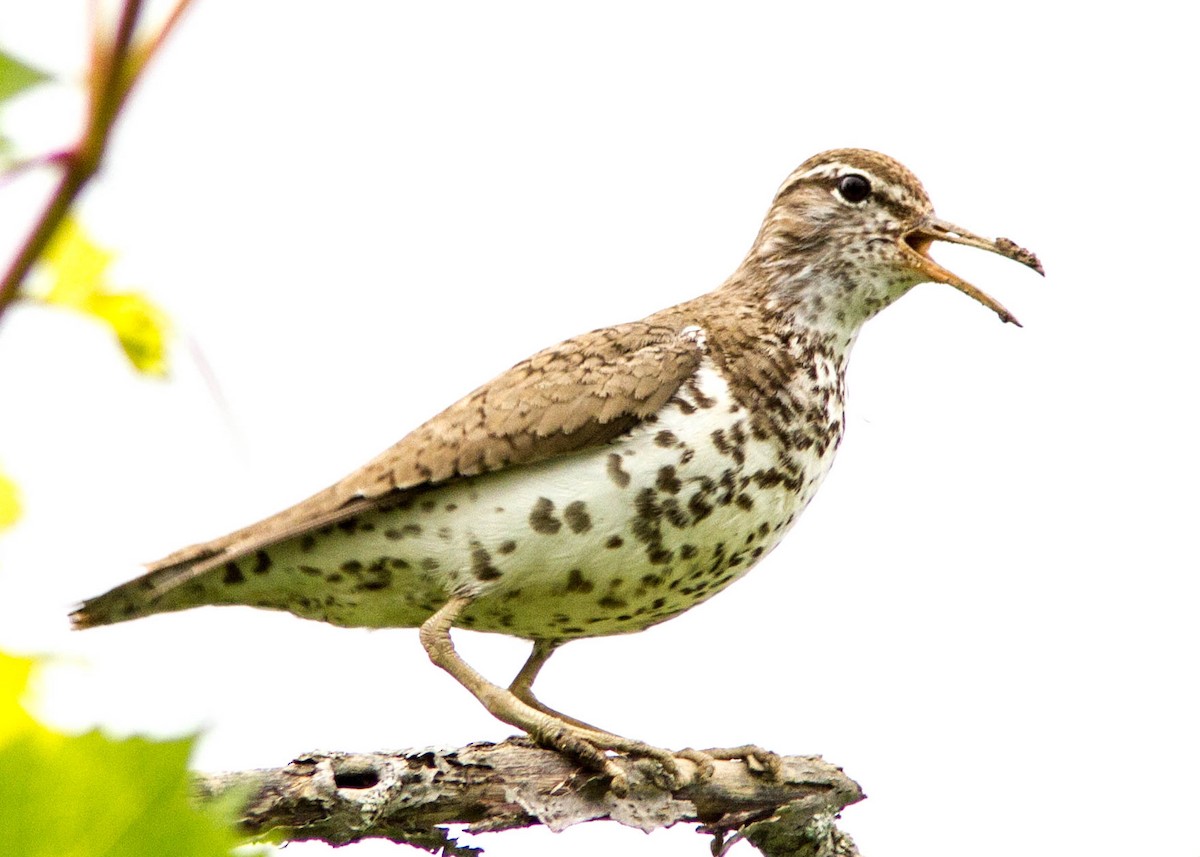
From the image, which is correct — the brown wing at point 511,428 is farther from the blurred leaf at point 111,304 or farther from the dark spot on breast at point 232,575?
the blurred leaf at point 111,304

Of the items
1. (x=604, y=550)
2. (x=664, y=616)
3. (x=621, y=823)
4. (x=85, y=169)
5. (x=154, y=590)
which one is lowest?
(x=621, y=823)

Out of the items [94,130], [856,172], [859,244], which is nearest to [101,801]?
[94,130]

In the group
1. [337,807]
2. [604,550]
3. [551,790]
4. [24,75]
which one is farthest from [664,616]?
[24,75]

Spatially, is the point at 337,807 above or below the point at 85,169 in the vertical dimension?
below

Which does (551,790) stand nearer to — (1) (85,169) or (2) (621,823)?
(2) (621,823)

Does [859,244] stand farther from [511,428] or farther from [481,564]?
[481,564]

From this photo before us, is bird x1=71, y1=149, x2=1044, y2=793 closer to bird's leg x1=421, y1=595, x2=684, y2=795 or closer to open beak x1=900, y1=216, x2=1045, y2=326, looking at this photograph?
bird's leg x1=421, y1=595, x2=684, y2=795

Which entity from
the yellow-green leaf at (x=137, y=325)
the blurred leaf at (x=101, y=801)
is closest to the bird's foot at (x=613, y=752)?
the yellow-green leaf at (x=137, y=325)

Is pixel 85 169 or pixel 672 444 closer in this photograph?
pixel 85 169
